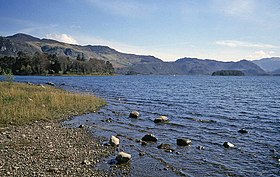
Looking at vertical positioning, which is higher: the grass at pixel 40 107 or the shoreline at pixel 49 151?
the grass at pixel 40 107

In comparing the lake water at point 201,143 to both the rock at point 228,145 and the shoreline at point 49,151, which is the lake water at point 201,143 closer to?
the rock at point 228,145

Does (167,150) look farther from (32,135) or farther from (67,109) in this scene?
(67,109)

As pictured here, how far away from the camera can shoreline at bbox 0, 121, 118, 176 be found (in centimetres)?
1345

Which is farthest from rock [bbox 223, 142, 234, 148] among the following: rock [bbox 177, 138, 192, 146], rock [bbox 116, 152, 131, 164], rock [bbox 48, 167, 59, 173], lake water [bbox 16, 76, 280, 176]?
rock [bbox 48, 167, 59, 173]

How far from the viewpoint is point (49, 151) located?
54.5 feet

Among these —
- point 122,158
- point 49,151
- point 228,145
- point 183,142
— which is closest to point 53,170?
point 49,151

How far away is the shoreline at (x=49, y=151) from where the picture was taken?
44.1 ft

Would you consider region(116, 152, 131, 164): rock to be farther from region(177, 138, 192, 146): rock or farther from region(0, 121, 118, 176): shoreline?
region(177, 138, 192, 146): rock

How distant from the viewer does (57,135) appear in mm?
20953

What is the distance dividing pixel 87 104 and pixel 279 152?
27.1m

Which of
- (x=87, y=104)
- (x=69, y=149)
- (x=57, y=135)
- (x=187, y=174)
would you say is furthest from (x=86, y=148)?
(x=87, y=104)

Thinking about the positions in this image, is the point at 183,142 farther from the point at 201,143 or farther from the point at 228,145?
the point at 228,145

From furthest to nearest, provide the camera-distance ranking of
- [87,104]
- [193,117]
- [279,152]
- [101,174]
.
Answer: [87,104]
[193,117]
[279,152]
[101,174]

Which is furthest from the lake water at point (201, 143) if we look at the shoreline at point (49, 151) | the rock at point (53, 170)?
the rock at point (53, 170)
